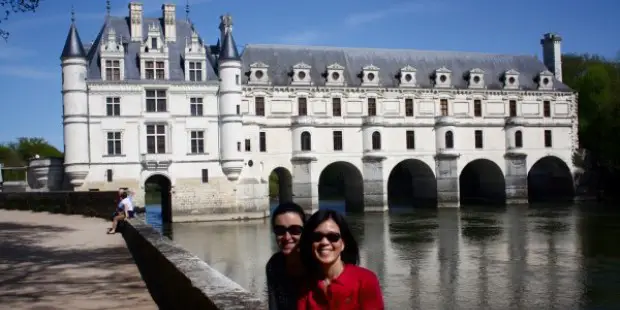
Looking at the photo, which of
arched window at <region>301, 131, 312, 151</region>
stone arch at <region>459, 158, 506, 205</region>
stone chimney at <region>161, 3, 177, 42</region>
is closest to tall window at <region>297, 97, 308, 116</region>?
arched window at <region>301, 131, 312, 151</region>

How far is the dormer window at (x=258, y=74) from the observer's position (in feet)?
125

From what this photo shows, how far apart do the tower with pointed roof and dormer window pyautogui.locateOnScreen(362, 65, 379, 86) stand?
17.1m

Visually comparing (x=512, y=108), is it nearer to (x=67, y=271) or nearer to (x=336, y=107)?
(x=336, y=107)

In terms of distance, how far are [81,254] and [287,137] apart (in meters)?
26.9

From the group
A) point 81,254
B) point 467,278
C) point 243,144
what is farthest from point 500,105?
point 81,254

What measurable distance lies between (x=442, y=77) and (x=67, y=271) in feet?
116

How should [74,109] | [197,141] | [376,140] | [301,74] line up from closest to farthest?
[74,109]
[197,141]
[301,74]
[376,140]

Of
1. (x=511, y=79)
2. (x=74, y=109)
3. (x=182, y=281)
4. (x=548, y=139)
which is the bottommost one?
(x=182, y=281)

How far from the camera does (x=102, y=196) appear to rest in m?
21.9

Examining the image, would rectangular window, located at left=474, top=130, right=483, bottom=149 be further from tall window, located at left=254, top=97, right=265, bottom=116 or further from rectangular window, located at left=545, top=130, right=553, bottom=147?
tall window, located at left=254, top=97, right=265, bottom=116

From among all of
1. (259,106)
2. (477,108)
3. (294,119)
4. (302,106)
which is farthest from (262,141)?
(477,108)

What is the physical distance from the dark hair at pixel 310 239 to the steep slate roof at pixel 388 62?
35.2 m

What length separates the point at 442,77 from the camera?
139 ft

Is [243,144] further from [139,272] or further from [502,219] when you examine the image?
[139,272]
